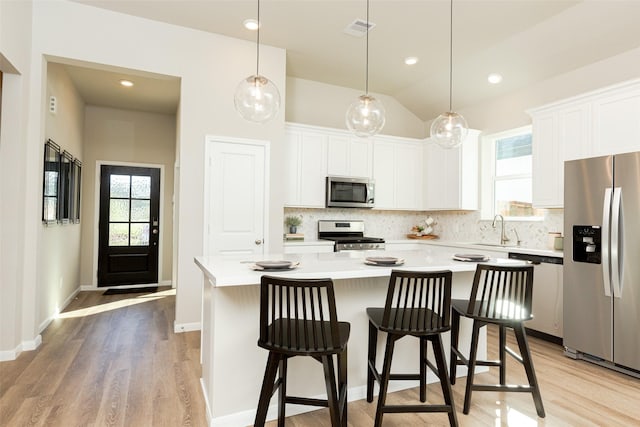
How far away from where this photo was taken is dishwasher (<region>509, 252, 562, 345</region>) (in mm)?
3600

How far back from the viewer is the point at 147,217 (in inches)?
247

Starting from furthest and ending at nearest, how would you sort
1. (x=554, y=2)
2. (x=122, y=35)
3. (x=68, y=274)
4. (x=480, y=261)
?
(x=68, y=274) < (x=122, y=35) < (x=554, y=2) < (x=480, y=261)

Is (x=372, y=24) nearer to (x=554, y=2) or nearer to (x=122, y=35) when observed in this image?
(x=554, y=2)

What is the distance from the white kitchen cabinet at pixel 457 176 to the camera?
5.08 meters

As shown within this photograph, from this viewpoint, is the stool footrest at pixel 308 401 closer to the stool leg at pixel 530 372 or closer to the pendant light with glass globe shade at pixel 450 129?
the stool leg at pixel 530 372

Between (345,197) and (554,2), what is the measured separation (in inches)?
119

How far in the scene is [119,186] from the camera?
607 centimetres

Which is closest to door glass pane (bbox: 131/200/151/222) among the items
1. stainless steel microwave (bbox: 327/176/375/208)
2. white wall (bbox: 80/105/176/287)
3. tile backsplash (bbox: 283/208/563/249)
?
white wall (bbox: 80/105/176/287)

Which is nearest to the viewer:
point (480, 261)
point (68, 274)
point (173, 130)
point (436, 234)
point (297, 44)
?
point (480, 261)

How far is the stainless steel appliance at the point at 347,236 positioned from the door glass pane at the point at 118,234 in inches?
134

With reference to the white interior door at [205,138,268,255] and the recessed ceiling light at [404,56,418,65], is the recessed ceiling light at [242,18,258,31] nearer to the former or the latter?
the white interior door at [205,138,268,255]

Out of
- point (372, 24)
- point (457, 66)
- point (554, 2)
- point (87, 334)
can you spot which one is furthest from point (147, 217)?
point (554, 2)

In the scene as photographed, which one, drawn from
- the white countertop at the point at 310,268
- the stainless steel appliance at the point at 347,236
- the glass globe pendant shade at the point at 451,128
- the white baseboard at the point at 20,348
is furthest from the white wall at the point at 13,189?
the glass globe pendant shade at the point at 451,128

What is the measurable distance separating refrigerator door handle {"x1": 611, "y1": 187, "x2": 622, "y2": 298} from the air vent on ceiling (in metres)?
2.74
